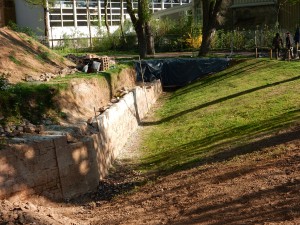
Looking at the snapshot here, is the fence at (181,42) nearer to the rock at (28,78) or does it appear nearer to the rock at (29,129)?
the rock at (28,78)

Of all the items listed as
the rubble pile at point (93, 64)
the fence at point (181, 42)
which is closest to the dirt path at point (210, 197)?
the rubble pile at point (93, 64)

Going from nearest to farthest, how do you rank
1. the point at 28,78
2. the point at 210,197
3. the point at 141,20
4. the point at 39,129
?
1. the point at 210,197
2. the point at 39,129
3. the point at 28,78
4. the point at 141,20

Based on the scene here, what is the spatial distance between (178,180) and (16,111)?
4967 millimetres

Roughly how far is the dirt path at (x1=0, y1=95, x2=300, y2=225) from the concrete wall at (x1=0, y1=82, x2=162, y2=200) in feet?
1.04

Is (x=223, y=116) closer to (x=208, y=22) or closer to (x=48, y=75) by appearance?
(x=48, y=75)

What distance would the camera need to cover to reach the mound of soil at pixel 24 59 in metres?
16.4

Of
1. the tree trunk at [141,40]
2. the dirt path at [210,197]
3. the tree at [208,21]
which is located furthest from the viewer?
the tree trunk at [141,40]

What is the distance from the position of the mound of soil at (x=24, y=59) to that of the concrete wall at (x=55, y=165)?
5384 mm

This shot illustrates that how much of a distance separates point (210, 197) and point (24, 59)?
1246cm


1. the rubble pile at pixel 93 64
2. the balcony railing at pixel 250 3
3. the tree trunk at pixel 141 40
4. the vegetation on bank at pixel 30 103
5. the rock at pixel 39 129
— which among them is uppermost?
the balcony railing at pixel 250 3

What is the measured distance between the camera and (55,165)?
9602 mm

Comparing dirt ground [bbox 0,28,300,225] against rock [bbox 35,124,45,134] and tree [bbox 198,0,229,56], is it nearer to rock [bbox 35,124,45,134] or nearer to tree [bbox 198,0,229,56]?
rock [bbox 35,124,45,134]

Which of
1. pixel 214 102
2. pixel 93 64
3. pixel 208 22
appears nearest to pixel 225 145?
pixel 214 102

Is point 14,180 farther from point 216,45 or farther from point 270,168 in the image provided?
point 216,45
